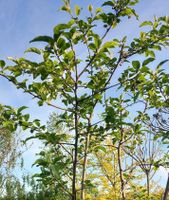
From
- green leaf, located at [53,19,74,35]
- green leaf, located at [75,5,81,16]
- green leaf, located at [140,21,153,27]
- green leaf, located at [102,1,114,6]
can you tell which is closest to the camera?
green leaf, located at [53,19,74,35]

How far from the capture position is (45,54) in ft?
12.1

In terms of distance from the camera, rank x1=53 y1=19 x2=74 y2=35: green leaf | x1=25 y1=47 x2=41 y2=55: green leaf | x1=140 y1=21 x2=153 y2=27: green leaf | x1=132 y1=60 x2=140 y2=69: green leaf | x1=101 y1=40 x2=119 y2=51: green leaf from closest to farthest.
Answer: x1=53 y1=19 x2=74 y2=35: green leaf < x1=101 y1=40 x2=119 y2=51: green leaf < x1=25 y1=47 x2=41 y2=55: green leaf < x1=132 y1=60 x2=140 y2=69: green leaf < x1=140 y1=21 x2=153 y2=27: green leaf

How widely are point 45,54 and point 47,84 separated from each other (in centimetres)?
66

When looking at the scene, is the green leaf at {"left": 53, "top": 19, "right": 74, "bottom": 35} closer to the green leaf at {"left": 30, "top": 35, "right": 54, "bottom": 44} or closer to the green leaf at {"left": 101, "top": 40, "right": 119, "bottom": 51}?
the green leaf at {"left": 30, "top": 35, "right": 54, "bottom": 44}

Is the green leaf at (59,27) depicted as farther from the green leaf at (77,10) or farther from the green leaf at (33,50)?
the green leaf at (77,10)

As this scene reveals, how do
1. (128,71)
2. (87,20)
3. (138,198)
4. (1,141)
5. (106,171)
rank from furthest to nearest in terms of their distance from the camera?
A: 1. (1,141)
2. (106,171)
3. (138,198)
4. (128,71)
5. (87,20)

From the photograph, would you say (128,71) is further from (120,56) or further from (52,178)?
(52,178)

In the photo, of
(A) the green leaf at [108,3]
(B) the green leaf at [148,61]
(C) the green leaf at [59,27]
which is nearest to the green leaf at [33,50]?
(C) the green leaf at [59,27]

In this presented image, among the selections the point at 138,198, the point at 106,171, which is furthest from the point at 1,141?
the point at 138,198

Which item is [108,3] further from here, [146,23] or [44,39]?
[44,39]

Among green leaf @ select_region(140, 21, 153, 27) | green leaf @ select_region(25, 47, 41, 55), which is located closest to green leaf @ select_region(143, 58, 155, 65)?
green leaf @ select_region(140, 21, 153, 27)

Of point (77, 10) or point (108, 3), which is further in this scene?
point (77, 10)

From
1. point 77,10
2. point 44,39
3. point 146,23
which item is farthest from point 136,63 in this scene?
point 44,39

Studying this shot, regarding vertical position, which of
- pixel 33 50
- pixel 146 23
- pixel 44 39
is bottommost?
pixel 44 39
